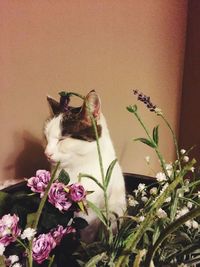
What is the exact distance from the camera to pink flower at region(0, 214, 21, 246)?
640 mm

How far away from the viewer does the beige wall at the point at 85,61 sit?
1.15 meters

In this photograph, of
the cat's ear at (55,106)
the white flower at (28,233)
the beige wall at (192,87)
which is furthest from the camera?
the beige wall at (192,87)

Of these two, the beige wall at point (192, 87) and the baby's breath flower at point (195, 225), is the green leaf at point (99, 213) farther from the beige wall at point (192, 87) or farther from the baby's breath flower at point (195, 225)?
the beige wall at point (192, 87)

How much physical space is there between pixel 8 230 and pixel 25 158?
64 centimetres

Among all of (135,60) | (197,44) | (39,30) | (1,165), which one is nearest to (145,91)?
(135,60)

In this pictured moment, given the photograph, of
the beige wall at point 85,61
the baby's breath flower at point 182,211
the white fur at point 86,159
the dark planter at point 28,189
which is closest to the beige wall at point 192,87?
the beige wall at point 85,61

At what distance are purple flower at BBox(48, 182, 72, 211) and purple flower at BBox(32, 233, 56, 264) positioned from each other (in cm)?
6

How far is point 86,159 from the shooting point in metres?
0.99

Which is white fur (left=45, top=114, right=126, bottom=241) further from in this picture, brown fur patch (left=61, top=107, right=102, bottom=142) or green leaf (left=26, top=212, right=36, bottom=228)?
green leaf (left=26, top=212, right=36, bottom=228)

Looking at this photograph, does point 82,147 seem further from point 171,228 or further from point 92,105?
point 171,228

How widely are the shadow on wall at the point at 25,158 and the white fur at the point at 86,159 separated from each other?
0.87ft

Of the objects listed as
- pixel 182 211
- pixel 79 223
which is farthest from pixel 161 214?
pixel 79 223

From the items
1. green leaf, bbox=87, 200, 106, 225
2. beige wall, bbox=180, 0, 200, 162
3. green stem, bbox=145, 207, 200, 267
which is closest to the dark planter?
green leaf, bbox=87, 200, 106, 225

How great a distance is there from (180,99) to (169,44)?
0.76 feet
